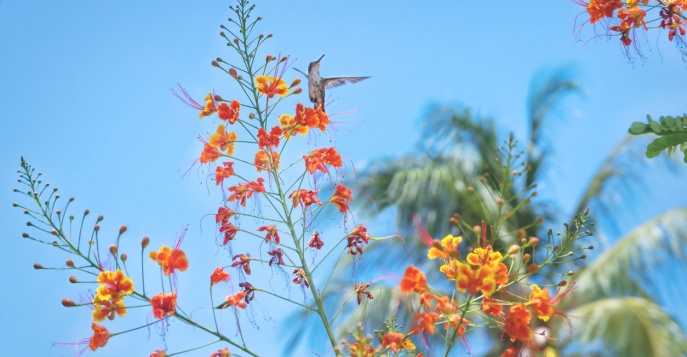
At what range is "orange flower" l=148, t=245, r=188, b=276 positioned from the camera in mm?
2600

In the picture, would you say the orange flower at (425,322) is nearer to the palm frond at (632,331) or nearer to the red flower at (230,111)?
the red flower at (230,111)

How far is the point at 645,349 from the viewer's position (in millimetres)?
9523

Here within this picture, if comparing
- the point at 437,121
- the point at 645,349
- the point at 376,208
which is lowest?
the point at 645,349

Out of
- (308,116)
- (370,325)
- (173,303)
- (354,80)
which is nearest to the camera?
(173,303)

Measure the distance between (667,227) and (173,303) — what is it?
30.5ft

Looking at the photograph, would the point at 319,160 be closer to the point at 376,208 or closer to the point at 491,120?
the point at 376,208

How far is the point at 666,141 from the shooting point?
2469 mm

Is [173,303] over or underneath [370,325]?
underneath

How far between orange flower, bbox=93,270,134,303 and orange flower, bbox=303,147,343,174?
0.71 m

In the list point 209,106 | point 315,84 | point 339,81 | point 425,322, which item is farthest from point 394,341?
point 339,81

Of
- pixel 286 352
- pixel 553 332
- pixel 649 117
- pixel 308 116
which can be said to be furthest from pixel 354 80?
pixel 286 352

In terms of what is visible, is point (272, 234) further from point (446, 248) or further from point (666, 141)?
point (666, 141)

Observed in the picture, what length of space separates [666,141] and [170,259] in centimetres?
142

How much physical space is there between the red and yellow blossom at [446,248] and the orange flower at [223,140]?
0.84 m
